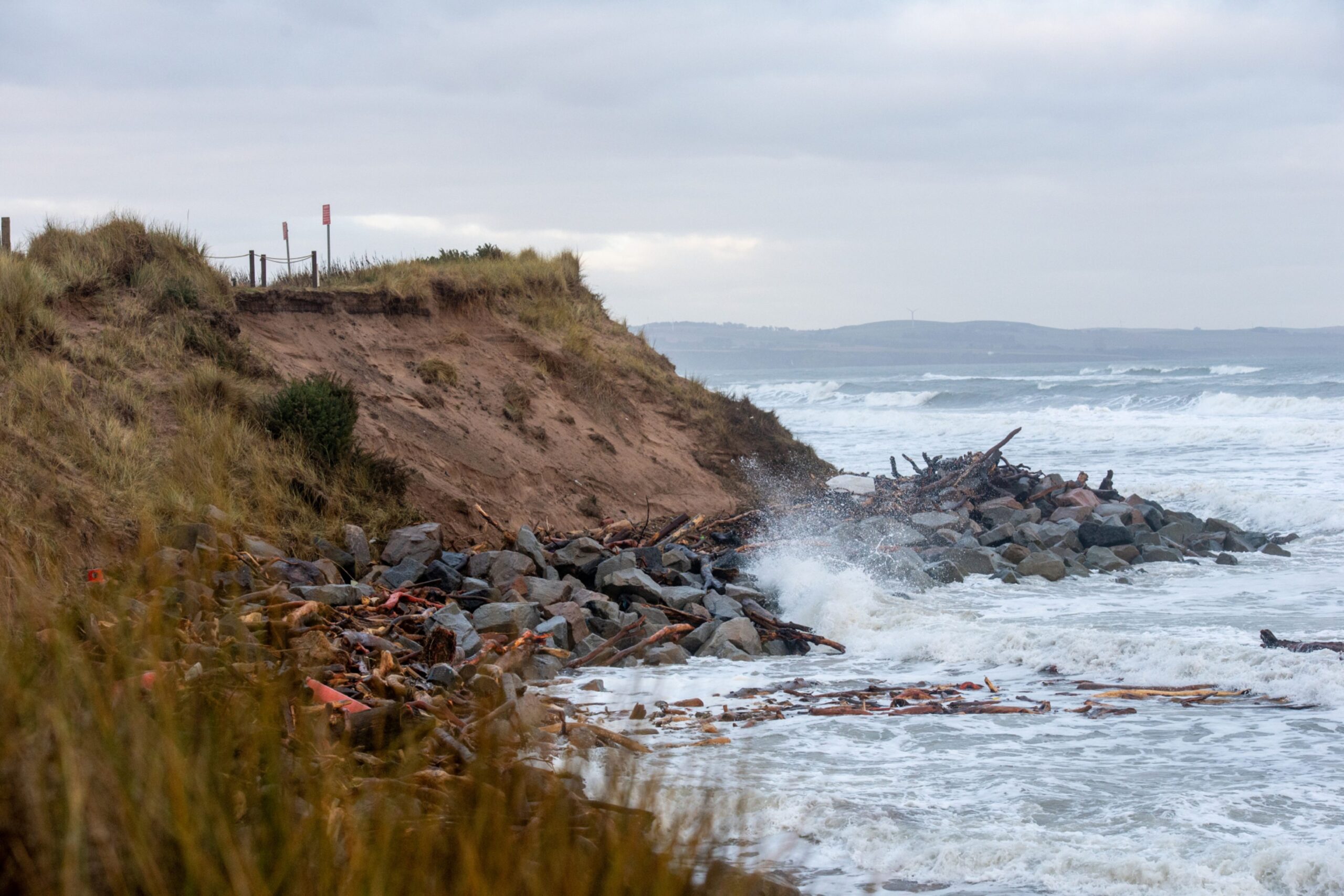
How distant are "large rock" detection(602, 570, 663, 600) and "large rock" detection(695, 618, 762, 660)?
2.82 feet

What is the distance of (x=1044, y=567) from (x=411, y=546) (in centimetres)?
768

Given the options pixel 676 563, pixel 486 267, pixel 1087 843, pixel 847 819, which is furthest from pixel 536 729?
pixel 486 267

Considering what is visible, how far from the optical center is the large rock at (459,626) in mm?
8453

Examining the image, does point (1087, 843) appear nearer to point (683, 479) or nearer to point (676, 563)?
point (676, 563)

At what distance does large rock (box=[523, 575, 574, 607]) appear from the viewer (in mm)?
9852

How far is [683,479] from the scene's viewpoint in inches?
645

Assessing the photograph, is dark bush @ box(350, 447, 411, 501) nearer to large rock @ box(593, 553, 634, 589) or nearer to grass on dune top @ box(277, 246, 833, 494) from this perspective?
large rock @ box(593, 553, 634, 589)

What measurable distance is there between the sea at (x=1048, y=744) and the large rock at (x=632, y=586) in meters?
1.48

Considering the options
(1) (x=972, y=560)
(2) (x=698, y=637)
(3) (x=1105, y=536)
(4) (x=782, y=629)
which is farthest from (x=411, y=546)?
(3) (x=1105, y=536)

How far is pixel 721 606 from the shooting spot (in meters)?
10.4

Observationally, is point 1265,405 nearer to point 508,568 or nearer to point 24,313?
point 508,568

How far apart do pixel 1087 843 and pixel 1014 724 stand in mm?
2167

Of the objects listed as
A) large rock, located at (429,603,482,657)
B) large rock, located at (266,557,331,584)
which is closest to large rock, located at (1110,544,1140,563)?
large rock, located at (429,603,482,657)

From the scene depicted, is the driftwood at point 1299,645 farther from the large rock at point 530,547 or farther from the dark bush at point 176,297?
the dark bush at point 176,297
